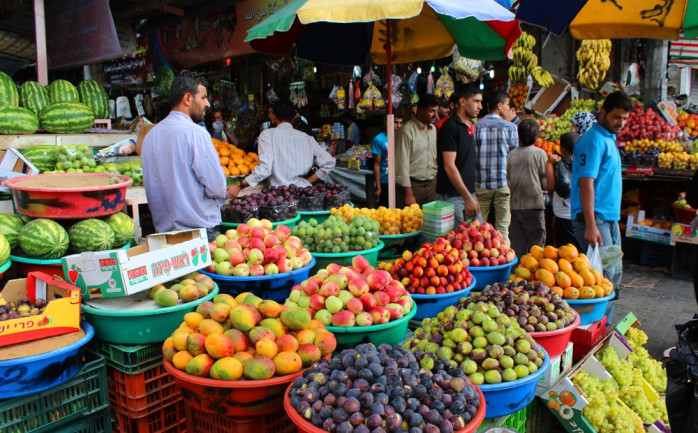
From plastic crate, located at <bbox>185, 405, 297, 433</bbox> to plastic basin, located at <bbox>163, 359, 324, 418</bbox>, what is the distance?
55 mm

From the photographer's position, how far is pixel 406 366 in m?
1.89

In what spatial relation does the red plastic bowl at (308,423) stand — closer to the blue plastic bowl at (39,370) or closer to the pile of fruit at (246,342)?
the pile of fruit at (246,342)

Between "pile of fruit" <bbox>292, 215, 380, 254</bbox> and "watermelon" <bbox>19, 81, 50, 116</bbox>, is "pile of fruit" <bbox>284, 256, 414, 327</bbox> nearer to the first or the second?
"pile of fruit" <bbox>292, 215, 380, 254</bbox>

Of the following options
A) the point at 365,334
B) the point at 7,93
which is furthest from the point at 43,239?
the point at 7,93

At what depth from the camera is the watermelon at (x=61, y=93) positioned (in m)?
4.64

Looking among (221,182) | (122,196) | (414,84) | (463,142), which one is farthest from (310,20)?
(414,84)

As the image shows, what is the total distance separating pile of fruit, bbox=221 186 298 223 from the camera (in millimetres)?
4188

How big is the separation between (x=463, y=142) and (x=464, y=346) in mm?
3121

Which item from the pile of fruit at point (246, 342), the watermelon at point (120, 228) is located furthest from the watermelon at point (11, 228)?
the pile of fruit at point (246, 342)

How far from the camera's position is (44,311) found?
217cm

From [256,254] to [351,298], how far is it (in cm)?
78

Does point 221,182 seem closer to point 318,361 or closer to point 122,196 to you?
point 122,196

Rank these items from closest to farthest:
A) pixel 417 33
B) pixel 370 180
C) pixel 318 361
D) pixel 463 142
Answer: pixel 318 361 < pixel 463 142 < pixel 417 33 < pixel 370 180

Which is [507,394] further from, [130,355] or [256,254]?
[130,355]
